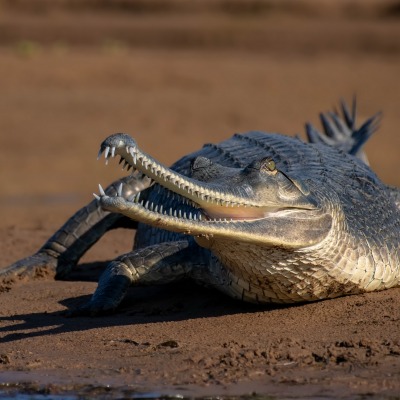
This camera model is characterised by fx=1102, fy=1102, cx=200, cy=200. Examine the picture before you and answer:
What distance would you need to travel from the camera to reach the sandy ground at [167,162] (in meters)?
4.65

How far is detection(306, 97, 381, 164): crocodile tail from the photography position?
27.7 feet

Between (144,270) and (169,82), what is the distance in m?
13.9

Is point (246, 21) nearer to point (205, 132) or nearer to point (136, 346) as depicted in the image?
point (205, 132)

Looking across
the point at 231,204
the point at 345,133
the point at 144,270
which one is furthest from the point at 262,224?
the point at 345,133

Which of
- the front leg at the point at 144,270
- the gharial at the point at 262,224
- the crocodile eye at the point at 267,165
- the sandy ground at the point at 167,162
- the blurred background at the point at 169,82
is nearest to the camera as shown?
the gharial at the point at 262,224

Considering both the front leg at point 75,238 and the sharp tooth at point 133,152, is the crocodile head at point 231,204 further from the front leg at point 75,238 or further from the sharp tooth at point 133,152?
the front leg at point 75,238

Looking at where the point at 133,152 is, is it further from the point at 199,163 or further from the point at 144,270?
the point at 144,270

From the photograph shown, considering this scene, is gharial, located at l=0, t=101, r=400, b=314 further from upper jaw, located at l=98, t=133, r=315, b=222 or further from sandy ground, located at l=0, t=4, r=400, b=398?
sandy ground, located at l=0, t=4, r=400, b=398

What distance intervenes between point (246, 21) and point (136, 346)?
25.3 meters

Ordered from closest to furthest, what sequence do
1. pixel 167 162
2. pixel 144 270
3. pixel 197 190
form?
pixel 197 190
pixel 144 270
pixel 167 162

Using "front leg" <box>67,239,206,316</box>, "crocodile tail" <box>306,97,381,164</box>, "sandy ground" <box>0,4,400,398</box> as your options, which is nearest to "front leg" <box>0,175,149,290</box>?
"sandy ground" <box>0,4,400,398</box>

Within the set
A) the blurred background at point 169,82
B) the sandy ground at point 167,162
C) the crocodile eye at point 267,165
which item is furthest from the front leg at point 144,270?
the blurred background at point 169,82

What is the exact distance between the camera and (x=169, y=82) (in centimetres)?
1975

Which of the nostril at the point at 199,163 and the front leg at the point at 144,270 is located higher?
the nostril at the point at 199,163
